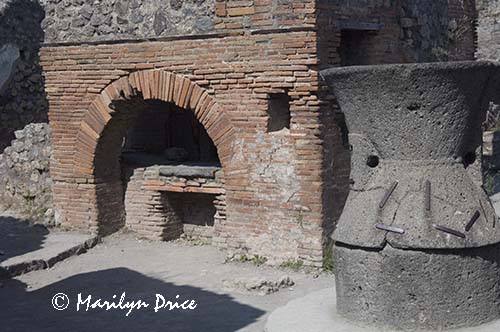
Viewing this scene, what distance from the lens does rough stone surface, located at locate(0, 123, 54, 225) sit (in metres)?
10.6

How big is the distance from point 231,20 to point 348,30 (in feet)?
4.64

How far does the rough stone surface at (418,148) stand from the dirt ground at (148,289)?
224 cm

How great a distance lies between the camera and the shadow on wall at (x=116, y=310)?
683 cm

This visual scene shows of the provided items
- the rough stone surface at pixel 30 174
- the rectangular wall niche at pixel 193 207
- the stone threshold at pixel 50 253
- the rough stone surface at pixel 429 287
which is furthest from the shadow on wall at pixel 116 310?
the rough stone surface at pixel 30 174

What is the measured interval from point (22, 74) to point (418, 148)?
10.9 metres

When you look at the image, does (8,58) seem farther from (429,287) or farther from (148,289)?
(429,287)

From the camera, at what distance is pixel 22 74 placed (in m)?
14.2

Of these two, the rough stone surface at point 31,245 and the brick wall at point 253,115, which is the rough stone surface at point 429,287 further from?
the rough stone surface at point 31,245

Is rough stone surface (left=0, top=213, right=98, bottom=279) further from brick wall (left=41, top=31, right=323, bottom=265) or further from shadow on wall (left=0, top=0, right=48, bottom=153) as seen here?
shadow on wall (left=0, top=0, right=48, bottom=153)

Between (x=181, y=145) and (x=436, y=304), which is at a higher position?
(x=181, y=145)

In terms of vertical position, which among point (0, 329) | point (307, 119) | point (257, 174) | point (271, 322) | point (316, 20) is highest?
point (316, 20)

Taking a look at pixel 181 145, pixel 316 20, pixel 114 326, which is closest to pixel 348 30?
pixel 316 20

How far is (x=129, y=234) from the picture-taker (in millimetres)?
10016

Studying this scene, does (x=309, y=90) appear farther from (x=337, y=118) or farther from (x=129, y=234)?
(x=129, y=234)
